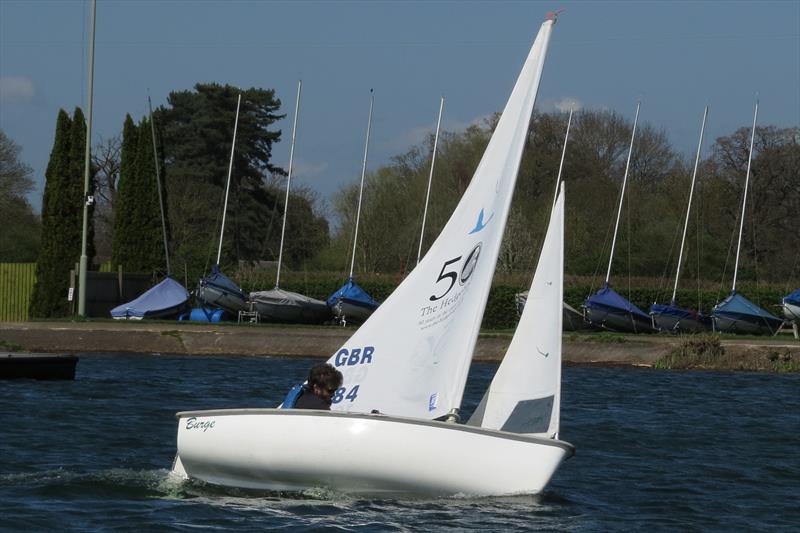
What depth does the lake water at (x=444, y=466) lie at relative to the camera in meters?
10.5

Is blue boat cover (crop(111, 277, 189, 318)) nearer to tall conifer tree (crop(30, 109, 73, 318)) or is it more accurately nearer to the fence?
tall conifer tree (crop(30, 109, 73, 318))

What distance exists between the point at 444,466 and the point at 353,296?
24.8 m

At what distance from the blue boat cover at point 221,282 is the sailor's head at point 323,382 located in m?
24.7

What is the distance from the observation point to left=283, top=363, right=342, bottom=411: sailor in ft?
36.7

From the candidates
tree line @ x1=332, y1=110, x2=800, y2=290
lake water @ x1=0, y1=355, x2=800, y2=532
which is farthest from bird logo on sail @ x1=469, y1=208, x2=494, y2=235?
tree line @ x1=332, y1=110, x2=800, y2=290

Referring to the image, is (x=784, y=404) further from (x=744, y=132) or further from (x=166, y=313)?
(x=744, y=132)

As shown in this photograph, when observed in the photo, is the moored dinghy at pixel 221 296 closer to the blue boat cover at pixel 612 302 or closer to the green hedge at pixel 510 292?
the green hedge at pixel 510 292

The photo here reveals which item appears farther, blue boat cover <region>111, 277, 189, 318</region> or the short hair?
blue boat cover <region>111, 277, 189, 318</region>

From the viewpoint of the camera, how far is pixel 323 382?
37.2 feet

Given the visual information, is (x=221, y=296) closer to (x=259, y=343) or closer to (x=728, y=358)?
(x=259, y=343)

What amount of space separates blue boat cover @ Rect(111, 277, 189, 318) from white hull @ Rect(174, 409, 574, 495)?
23973mm

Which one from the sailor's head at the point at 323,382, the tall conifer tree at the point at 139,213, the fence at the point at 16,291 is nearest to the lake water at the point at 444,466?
the sailor's head at the point at 323,382

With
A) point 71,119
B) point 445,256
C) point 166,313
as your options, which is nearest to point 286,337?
point 166,313

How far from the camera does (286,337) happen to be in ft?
96.6
